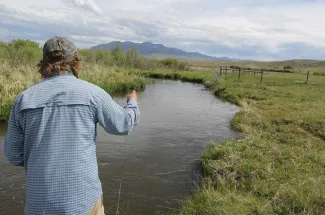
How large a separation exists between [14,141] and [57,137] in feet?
1.33

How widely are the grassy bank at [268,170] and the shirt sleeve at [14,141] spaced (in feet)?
12.3

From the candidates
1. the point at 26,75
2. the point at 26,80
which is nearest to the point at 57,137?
the point at 26,80

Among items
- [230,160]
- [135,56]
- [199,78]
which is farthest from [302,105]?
[135,56]

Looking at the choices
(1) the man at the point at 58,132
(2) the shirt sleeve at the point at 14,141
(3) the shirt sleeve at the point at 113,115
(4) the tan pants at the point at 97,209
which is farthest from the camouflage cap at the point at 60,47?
(4) the tan pants at the point at 97,209

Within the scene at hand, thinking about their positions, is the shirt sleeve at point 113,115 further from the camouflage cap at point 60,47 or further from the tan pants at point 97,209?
the tan pants at point 97,209

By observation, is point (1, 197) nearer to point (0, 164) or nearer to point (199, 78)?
point (0, 164)

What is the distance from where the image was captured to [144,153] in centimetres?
989

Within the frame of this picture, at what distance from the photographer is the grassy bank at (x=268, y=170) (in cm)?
554

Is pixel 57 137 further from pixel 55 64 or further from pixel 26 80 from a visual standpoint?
pixel 26 80

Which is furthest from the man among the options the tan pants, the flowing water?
the flowing water

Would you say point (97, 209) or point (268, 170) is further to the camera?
point (268, 170)

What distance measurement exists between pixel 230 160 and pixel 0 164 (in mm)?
5913

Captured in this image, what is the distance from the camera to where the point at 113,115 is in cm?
254

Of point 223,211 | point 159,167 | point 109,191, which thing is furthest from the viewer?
point 159,167
